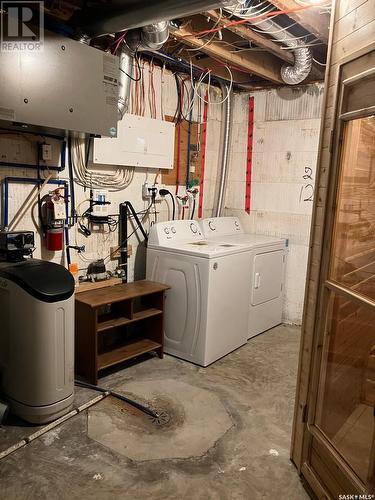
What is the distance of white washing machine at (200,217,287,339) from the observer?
383 cm

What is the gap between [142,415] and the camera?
2576mm

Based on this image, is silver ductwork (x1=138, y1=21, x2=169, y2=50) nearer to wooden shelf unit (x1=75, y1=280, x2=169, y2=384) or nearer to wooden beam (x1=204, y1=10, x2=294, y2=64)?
wooden beam (x1=204, y1=10, x2=294, y2=64)

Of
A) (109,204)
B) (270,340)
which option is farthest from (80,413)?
(270,340)

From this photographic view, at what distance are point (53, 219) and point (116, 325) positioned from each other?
0.91m

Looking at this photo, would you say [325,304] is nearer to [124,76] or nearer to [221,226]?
[124,76]

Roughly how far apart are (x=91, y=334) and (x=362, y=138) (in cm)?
214

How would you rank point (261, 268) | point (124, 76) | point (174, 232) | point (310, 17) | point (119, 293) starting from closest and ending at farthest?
point (310, 17)
point (124, 76)
point (119, 293)
point (174, 232)
point (261, 268)

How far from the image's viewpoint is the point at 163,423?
2504 millimetres

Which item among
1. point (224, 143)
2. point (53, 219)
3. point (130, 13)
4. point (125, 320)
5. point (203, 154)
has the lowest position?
point (125, 320)

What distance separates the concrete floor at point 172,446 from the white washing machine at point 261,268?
34.5 inches

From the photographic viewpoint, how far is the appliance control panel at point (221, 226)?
409 cm

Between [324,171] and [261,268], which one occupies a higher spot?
[324,171]

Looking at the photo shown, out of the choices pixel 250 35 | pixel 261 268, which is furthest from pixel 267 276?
pixel 250 35

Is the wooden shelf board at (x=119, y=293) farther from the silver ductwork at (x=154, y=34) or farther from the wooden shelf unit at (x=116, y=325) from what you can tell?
the silver ductwork at (x=154, y=34)
